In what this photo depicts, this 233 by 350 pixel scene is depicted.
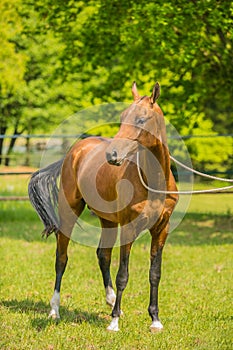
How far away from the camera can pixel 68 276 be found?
8.08m

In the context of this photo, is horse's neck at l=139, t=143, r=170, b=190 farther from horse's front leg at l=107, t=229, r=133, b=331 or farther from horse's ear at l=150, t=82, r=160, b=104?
horse's front leg at l=107, t=229, r=133, b=331

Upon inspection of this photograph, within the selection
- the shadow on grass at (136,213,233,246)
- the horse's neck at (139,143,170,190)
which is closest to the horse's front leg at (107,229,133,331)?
the horse's neck at (139,143,170,190)

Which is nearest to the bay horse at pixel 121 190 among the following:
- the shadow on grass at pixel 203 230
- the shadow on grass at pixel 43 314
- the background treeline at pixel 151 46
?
the shadow on grass at pixel 43 314

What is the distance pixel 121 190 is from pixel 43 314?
161 cm

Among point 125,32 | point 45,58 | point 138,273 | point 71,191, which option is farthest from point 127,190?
point 45,58

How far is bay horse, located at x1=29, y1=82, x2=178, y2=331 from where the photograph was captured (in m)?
5.16

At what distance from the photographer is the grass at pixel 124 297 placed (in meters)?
5.22

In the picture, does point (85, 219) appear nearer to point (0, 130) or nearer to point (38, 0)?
point (38, 0)

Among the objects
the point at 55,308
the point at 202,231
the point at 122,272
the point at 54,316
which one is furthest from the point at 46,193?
the point at 202,231

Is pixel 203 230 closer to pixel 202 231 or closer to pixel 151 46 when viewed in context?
pixel 202 231

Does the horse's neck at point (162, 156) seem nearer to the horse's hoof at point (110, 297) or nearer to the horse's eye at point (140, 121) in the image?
the horse's eye at point (140, 121)

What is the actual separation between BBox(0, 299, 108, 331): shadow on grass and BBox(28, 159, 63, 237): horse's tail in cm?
79

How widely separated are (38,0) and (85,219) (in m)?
5.01

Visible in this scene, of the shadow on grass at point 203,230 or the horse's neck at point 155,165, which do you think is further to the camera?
the shadow on grass at point 203,230
